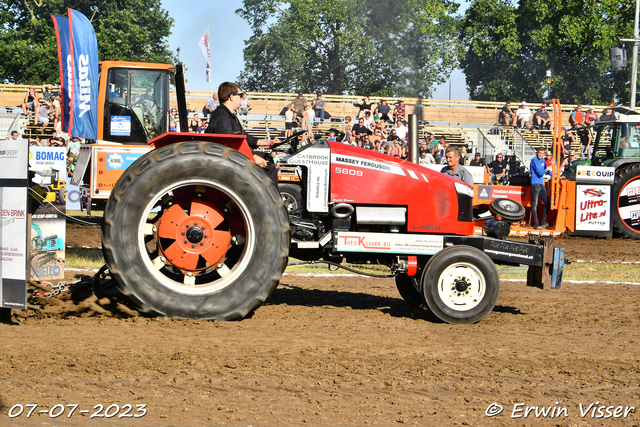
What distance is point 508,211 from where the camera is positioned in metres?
5.97

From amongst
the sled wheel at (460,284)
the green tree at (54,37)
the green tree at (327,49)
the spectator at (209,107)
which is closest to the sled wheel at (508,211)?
the sled wheel at (460,284)

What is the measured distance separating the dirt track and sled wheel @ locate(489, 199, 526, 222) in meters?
0.94

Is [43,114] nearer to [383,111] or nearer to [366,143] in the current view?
[366,143]

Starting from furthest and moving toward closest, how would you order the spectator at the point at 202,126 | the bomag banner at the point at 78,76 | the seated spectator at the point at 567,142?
the seated spectator at the point at 567,142 → the spectator at the point at 202,126 → the bomag banner at the point at 78,76

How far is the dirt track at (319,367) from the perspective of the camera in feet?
10.7

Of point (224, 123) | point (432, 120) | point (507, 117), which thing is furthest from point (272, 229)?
point (432, 120)

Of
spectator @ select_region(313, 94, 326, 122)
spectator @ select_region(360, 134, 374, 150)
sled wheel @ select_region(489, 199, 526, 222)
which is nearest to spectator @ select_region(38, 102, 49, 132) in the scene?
spectator @ select_region(313, 94, 326, 122)

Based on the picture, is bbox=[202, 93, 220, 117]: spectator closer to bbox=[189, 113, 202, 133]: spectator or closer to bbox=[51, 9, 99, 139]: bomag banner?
bbox=[189, 113, 202, 133]: spectator

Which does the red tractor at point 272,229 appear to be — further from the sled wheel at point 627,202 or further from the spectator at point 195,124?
the spectator at point 195,124

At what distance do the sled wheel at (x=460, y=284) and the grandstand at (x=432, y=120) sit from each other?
11.6 metres

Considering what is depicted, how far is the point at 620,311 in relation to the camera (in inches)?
250

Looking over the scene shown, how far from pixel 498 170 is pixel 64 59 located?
1119 cm

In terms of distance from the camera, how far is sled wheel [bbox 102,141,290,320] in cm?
469

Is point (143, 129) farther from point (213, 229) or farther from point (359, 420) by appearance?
point (359, 420)
